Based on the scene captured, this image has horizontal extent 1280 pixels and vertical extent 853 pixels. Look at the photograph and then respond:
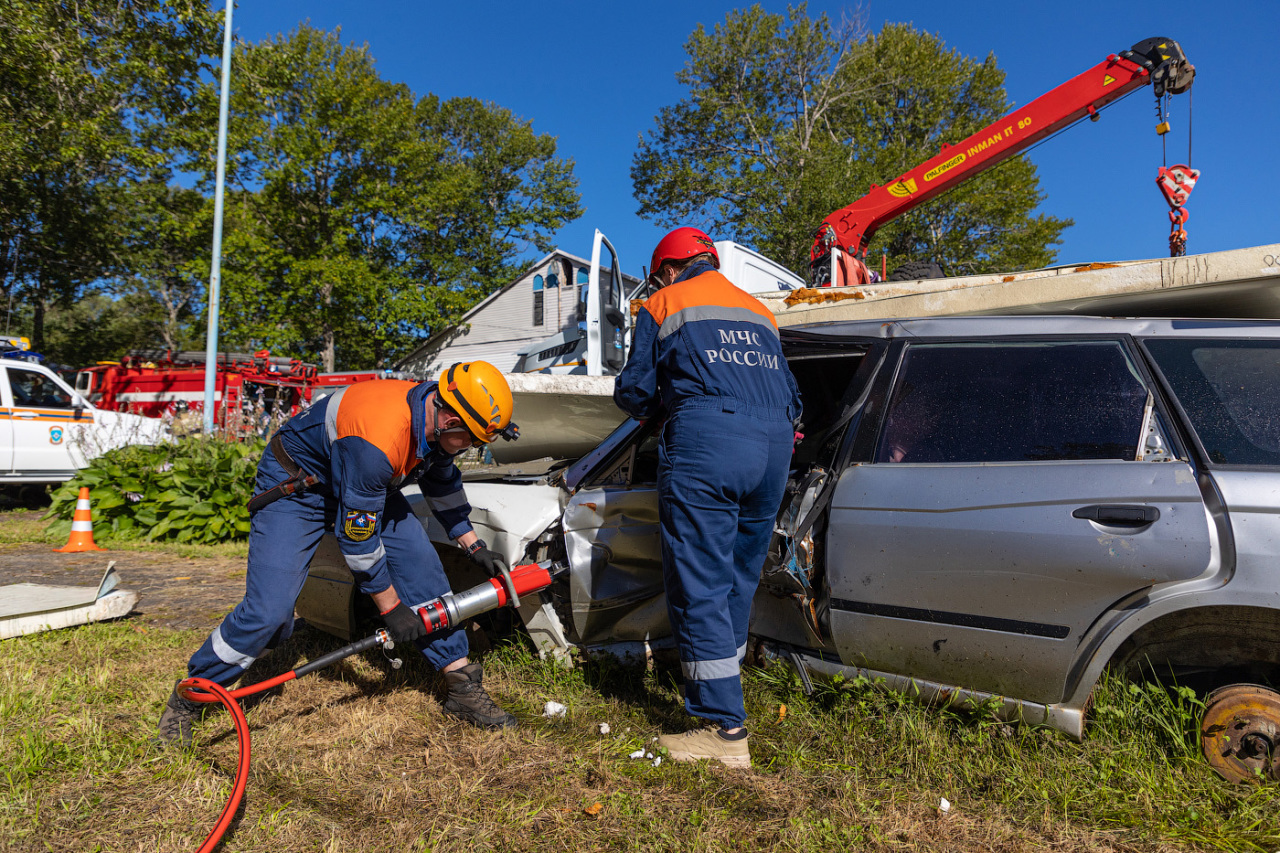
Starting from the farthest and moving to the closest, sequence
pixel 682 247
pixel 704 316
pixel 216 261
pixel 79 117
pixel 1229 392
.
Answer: pixel 79 117, pixel 216 261, pixel 682 247, pixel 704 316, pixel 1229 392

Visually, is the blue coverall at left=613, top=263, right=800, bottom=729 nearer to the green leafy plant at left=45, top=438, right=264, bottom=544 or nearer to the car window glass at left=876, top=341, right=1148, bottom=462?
the car window glass at left=876, top=341, right=1148, bottom=462

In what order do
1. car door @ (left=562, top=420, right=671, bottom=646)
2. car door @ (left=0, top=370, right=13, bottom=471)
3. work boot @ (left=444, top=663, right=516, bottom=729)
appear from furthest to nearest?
1. car door @ (left=0, top=370, right=13, bottom=471)
2. car door @ (left=562, top=420, right=671, bottom=646)
3. work boot @ (left=444, top=663, right=516, bottom=729)

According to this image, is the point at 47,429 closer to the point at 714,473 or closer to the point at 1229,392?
the point at 714,473

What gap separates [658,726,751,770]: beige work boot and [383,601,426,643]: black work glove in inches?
39.0

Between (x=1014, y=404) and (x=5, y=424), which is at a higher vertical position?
(x=1014, y=404)

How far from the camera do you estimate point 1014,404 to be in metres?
2.43

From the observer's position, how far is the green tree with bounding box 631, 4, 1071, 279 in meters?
23.9

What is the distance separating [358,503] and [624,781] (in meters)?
1.31

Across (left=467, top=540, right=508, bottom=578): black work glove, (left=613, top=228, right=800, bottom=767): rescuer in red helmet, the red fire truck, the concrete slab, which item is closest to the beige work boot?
(left=613, top=228, right=800, bottom=767): rescuer in red helmet

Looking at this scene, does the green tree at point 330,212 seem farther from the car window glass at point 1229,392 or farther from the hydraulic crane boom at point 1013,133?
the car window glass at point 1229,392

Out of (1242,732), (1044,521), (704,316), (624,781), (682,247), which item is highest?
(682,247)

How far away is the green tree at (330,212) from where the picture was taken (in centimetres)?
1972

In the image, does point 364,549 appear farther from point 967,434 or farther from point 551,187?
point 551,187

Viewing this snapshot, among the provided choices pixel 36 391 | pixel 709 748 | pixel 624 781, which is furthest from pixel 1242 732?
pixel 36 391
